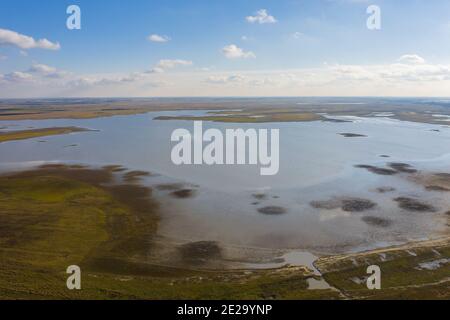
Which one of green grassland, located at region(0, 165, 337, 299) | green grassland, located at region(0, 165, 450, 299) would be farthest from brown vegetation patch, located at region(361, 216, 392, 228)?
green grassland, located at region(0, 165, 337, 299)

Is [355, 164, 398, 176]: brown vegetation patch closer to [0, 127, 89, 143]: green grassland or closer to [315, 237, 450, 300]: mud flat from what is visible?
[315, 237, 450, 300]: mud flat

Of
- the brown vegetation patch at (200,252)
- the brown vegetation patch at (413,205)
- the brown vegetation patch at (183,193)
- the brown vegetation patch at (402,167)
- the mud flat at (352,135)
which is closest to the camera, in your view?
the brown vegetation patch at (200,252)

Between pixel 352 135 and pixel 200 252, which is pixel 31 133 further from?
pixel 200 252

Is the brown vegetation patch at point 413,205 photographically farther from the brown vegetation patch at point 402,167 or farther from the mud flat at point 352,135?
the mud flat at point 352,135

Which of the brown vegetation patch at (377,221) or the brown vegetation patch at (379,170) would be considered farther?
the brown vegetation patch at (379,170)

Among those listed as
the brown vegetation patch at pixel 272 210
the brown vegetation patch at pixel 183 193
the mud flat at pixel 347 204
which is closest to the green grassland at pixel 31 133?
the brown vegetation patch at pixel 183 193

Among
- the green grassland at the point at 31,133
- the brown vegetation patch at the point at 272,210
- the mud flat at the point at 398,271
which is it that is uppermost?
the green grassland at the point at 31,133

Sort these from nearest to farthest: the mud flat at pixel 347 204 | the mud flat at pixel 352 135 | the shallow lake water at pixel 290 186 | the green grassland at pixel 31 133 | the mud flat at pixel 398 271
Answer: the mud flat at pixel 398 271 → the shallow lake water at pixel 290 186 → the mud flat at pixel 347 204 → the green grassland at pixel 31 133 → the mud flat at pixel 352 135

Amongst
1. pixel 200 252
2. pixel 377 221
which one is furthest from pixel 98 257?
pixel 377 221

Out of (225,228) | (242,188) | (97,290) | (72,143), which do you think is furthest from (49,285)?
(72,143)
